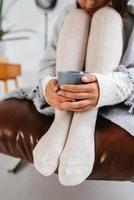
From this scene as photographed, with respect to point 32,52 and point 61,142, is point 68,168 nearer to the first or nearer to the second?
point 61,142

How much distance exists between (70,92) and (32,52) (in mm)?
1654

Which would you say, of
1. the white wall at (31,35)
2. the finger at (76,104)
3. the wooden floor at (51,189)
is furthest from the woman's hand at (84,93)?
the white wall at (31,35)

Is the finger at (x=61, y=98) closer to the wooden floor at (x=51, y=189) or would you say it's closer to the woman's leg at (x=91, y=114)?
the woman's leg at (x=91, y=114)

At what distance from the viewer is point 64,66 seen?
65 cm

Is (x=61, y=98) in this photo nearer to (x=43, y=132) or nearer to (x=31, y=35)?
(x=43, y=132)

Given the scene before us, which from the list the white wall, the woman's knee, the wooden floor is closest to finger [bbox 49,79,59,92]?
the woman's knee

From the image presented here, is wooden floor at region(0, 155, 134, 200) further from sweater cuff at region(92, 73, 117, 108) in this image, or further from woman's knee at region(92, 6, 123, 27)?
woman's knee at region(92, 6, 123, 27)

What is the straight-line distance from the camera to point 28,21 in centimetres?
212

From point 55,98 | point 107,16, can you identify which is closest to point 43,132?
point 55,98

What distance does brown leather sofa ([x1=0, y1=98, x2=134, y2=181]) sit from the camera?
56 cm

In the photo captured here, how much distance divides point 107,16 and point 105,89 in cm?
18

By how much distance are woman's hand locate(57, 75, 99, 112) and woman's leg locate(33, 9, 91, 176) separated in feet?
0.19

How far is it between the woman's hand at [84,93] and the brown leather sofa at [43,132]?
0.07 meters

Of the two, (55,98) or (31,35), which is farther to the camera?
(31,35)
